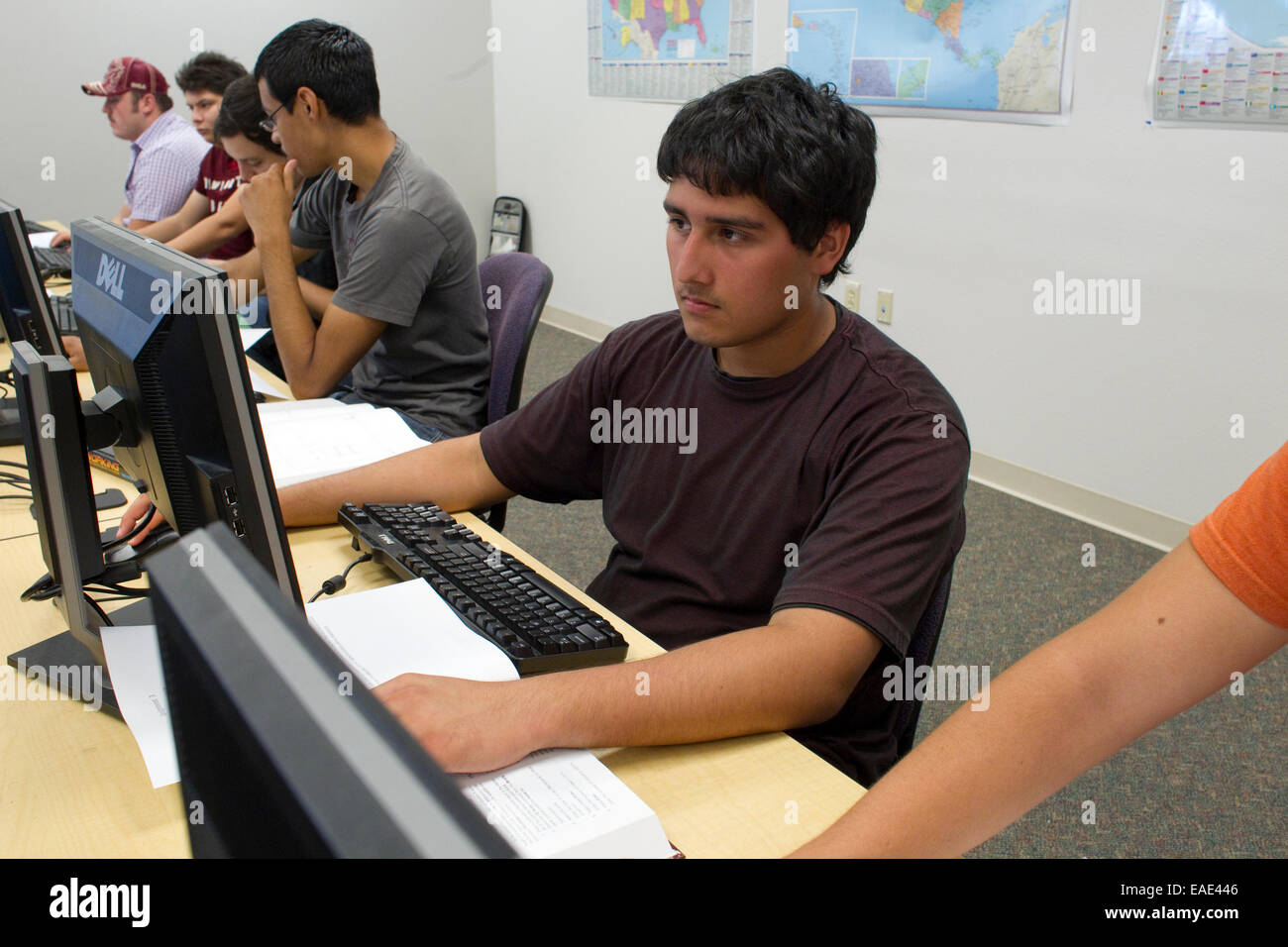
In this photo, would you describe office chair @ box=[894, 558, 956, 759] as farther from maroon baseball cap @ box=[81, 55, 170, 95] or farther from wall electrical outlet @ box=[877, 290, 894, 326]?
maroon baseball cap @ box=[81, 55, 170, 95]

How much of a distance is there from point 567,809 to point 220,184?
3.27 meters

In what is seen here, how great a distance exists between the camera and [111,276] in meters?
0.97

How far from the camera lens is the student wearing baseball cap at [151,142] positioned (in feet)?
11.9

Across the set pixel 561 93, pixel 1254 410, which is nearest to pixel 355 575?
pixel 1254 410

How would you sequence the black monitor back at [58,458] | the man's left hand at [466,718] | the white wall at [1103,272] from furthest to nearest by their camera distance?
the white wall at [1103,272]
the black monitor back at [58,458]
the man's left hand at [466,718]

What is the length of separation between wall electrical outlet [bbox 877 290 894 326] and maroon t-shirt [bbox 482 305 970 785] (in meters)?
2.16

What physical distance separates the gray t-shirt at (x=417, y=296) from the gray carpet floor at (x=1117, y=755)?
779mm

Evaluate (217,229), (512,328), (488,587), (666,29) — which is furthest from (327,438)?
(666,29)

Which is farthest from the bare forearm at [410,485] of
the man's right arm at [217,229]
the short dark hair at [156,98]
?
the short dark hair at [156,98]

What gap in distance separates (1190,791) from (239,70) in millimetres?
3635

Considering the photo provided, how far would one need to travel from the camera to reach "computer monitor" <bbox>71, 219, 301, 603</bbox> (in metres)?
0.83

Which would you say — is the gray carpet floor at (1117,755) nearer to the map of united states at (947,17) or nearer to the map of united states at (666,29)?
the map of united states at (947,17)

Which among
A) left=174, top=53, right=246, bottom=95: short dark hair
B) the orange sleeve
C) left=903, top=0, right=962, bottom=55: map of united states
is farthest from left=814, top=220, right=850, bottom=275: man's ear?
left=174, top=53, right=246, bottom=95: short dark hair
